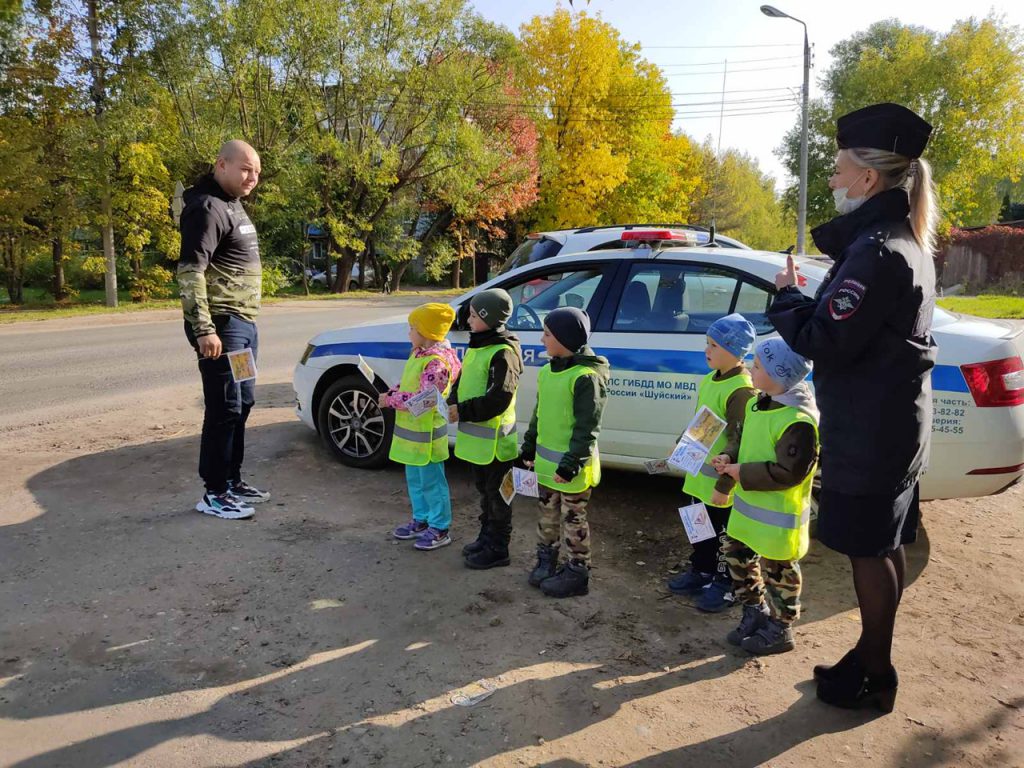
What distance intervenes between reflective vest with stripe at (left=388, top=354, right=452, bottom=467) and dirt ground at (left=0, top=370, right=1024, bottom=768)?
540 mm

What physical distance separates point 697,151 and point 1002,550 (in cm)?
4765

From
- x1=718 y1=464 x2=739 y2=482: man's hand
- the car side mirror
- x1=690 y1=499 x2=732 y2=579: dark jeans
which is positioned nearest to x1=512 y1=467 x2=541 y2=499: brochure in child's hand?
x1=690 y1=499 x2=732 y2=579: dark jeans

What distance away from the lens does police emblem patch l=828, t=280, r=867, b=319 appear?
96.4 inches

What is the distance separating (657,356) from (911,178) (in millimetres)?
2205

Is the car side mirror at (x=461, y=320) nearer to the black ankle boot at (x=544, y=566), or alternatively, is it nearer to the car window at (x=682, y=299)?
the car window at (x=682, y=299)

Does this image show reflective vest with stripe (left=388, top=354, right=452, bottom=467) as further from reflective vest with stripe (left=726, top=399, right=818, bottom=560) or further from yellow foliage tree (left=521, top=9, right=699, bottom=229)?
yellow foliage tree (left=521, top=9, right=699, bottom=229)

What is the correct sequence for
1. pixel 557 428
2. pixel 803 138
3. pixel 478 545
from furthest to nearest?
pixel 803 138
pixel 478 545
pixel 557 428

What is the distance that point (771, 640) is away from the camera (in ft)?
10.6

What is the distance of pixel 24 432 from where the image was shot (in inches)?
267

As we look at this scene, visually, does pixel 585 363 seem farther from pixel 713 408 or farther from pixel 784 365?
pixel 784 365

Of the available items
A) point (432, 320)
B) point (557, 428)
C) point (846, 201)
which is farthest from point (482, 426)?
point (846, 201)

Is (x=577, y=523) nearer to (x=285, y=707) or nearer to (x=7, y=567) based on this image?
(x=285, y=707)

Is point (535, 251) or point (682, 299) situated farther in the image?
point (535, 251)

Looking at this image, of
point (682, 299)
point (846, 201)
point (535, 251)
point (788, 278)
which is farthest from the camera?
point (535, 251)
